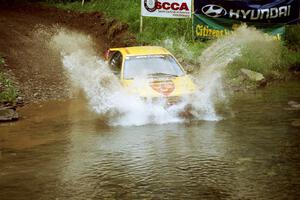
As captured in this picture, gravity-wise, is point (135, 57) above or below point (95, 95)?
above

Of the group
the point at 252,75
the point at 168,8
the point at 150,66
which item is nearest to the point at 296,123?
the point at 150,66

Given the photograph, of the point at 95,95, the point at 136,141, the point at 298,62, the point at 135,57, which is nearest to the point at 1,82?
the point at 95,95

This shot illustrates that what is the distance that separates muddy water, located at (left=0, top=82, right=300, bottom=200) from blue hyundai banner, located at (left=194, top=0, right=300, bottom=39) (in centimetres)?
657

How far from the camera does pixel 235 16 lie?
19047 millimetres

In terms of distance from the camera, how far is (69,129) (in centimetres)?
1166

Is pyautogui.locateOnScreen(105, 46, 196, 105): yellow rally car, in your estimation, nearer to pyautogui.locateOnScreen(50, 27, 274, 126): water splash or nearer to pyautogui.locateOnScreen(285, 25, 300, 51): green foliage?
pyautogui.locateOnScreen(50, 27, 274, 126): water splash

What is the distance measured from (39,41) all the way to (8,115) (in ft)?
30.4

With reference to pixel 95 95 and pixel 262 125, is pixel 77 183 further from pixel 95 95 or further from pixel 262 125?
pixel 95 95

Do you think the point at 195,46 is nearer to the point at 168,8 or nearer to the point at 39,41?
the point at 168,8

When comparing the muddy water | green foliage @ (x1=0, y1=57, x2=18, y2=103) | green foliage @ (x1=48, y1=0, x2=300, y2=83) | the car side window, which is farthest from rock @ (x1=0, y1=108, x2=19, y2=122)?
green foliage @ (x1=48, y1=0, x2=300, y2=83)

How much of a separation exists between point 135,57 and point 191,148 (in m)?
4.01

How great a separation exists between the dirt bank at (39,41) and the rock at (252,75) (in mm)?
5806

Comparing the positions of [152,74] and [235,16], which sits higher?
[235,16]

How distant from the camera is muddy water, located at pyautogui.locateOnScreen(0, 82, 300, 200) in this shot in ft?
25.7
